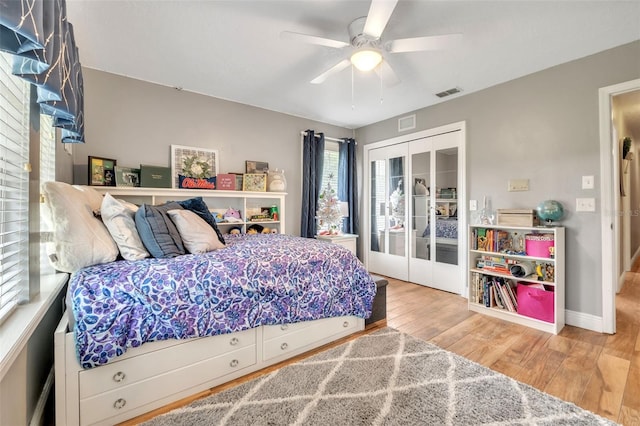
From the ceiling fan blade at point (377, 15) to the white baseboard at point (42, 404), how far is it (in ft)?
8.75

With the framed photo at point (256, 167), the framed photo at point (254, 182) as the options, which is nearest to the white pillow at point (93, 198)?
the framed photo at point (254, 182)

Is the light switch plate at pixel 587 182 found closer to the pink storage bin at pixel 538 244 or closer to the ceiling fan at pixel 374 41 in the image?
the pink storage bin at pixel 538 244

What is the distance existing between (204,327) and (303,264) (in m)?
0.74

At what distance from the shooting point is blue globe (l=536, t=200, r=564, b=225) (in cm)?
261

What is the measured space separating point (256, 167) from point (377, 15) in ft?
8.13

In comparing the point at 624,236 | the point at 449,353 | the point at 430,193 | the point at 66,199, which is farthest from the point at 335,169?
the point at 624,236

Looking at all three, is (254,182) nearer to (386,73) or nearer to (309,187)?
(309,187)

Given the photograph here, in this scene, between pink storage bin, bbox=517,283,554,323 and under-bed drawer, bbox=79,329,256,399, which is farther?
pink storage bin, bbox=517,283,554,323

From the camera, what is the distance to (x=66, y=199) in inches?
65.7

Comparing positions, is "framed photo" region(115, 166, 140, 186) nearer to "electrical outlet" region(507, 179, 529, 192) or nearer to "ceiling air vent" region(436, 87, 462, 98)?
"ceiling air vent" region(436, 87, 462, 98)

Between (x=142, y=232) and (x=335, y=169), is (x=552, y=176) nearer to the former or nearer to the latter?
(x=335, y=169)

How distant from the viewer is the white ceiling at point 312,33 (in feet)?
6.30

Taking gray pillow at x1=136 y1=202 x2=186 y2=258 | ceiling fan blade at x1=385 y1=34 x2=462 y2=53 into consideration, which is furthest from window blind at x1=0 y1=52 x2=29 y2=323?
ceiling fan blade at x1=385 y1=34 x2=462 y2=53

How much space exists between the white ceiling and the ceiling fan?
146 millimetres
